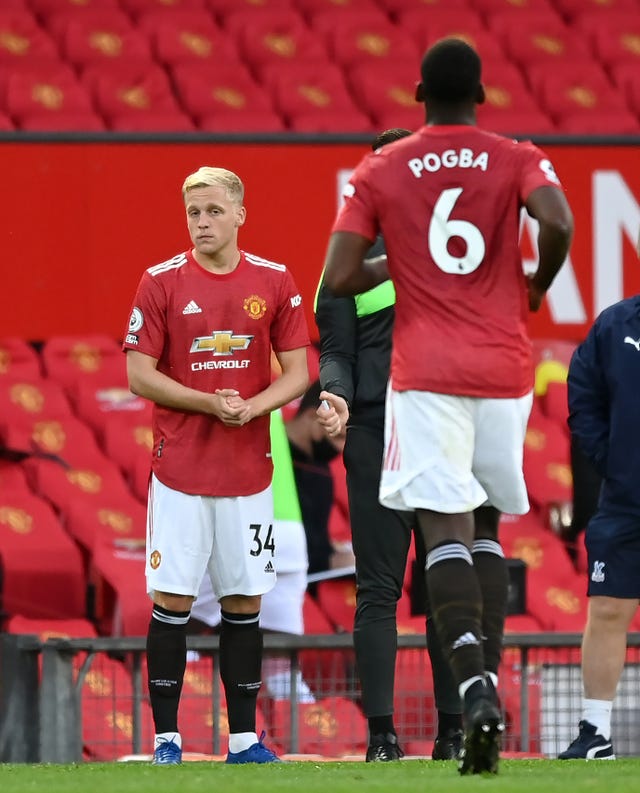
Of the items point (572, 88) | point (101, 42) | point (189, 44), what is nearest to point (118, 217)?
point (101, 42)

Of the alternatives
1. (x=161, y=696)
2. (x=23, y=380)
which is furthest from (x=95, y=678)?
(x=23, y=380)

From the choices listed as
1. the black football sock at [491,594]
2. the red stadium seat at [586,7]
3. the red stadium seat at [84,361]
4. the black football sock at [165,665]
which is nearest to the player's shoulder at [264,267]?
the black football sock at [165,665]

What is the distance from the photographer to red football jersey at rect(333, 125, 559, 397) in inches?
164

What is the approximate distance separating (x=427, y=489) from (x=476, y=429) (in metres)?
0.19

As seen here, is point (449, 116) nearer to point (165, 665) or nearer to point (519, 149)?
point (519, 149)

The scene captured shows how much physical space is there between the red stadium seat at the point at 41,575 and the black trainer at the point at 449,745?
332cm

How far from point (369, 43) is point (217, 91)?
58.4 inches

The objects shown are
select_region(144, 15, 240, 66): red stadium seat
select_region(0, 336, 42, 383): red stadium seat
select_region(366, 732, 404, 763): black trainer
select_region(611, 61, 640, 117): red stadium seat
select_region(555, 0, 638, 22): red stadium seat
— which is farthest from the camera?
select_region(555, 0, 638, 22): red stadium seat

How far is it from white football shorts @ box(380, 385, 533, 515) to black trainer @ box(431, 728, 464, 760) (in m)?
0.95

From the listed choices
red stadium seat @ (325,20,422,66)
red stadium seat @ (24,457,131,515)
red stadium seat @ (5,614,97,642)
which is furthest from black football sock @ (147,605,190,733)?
red stadium seat @ (325,20,422,66)

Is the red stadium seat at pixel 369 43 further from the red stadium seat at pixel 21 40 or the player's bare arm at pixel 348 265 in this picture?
the player's bare arm at pixel 348 265

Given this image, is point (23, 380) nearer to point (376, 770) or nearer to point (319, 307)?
point (319, 307)

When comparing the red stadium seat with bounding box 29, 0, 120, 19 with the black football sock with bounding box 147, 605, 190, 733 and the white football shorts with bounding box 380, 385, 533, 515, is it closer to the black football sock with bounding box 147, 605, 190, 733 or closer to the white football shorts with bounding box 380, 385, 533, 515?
the black football sock with bounding box 147, 605, 190, 733

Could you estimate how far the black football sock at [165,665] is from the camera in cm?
504
